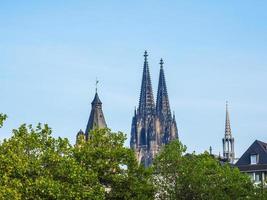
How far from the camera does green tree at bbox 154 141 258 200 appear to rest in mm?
86375

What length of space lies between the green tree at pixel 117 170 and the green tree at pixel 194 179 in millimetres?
3665

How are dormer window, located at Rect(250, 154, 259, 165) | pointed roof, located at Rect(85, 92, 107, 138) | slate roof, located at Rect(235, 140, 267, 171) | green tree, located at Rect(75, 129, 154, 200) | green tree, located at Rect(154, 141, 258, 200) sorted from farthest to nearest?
pointed roof, located at Rect(85, 92, 107, 138) → dormer window, located at Rect(250, 154, 259, 165) → slate roof, located at Rect(235, 140, 267, 171) → green tree, located at Rect(154, 141, 258, 200) → green tree, located at Rect(75, 129, 154, 200)

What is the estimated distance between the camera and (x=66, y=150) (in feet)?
266

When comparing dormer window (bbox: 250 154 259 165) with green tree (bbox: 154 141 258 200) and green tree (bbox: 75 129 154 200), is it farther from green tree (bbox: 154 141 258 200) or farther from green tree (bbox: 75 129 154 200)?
green tree (bbox: 75 129 154 200)

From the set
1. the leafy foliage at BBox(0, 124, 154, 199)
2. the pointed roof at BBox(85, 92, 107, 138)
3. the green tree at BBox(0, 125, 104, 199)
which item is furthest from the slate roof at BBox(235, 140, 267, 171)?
the pointed roof at BBox(85, 92, 107, 138)

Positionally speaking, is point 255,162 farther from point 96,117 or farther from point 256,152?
point 96,117

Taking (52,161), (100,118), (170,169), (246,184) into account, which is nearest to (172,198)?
(170,169)

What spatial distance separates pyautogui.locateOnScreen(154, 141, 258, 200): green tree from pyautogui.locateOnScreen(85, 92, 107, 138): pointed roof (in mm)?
92823

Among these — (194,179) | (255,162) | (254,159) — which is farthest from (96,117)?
(194,179)

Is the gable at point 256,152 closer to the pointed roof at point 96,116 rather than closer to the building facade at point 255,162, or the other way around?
the building facade at point 255,162

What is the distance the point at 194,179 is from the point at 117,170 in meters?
8.96

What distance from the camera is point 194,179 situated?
86.1m

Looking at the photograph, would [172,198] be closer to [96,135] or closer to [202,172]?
[202,172]

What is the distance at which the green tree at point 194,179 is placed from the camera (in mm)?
86375
